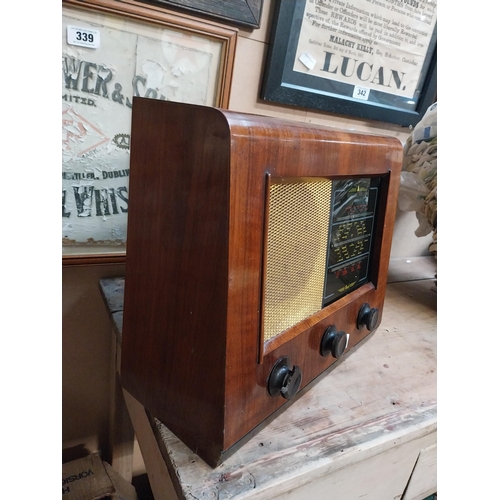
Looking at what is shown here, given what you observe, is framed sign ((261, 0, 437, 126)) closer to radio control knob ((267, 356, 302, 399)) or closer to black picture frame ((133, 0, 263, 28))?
black picture frame ((133, 0, 263, 28))

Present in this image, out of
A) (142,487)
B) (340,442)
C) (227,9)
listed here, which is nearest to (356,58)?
(227,9)

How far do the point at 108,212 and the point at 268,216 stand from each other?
480mm

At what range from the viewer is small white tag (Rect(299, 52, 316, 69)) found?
33.6 inches

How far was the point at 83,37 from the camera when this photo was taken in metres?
0.66

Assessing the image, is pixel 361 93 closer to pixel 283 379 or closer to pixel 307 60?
pixel 307 60

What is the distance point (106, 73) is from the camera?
70 centimetres

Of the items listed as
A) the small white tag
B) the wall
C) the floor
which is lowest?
the floor

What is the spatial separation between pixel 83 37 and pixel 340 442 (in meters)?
0.77

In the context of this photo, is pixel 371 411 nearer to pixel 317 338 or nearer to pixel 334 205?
Answer: pixel 317 338

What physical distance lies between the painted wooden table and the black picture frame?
22.2 inches

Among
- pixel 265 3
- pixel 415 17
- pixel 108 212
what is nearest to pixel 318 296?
pixel 108 212

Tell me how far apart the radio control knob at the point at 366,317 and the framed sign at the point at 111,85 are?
1.69 feet

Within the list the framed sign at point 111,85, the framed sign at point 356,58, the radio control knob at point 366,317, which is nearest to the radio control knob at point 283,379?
the radio control knob at point 366,317

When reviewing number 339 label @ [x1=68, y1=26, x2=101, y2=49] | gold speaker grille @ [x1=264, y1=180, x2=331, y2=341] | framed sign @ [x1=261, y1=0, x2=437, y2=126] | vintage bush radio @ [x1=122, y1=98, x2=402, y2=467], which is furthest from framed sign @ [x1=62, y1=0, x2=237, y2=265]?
gold speaker grille @ [x1=264, y1=180, x2=331, y2=341]
